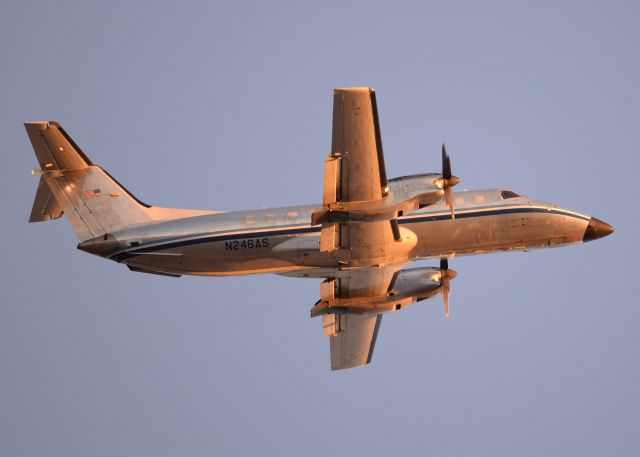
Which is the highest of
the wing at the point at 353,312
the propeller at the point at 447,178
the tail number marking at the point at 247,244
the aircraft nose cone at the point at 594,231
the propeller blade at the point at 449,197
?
the propeller at the point at 447,178

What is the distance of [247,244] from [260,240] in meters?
0.41

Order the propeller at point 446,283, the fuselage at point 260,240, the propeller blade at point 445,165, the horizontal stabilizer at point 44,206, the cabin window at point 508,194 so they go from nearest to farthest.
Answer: the propeller blade at point 445,165, the fuselage at point 260,240, the horizontal stabilizer at point 44,206, the propeller at point 446,283, the cabin window at point 508,194

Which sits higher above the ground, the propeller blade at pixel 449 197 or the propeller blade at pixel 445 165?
the propeller blade at pixel 445 165

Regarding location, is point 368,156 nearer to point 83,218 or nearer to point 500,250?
point 500,250

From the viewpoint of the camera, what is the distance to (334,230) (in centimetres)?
2861

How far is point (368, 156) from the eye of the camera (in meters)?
27.2

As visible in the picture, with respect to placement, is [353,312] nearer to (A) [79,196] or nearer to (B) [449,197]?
(B) [449,197]

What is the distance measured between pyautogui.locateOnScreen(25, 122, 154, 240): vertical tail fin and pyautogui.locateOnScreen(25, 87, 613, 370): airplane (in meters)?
0.03

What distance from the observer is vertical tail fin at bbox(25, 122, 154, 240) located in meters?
30.8

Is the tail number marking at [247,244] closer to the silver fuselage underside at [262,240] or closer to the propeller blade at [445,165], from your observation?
the silver fuselage underside at [262,240]

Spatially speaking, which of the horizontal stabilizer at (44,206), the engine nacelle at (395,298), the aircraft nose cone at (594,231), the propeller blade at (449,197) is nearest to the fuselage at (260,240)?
the engine nacelle at (395,298)

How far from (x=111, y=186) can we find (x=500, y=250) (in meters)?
12.6

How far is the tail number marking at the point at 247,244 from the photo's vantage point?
3055 cm

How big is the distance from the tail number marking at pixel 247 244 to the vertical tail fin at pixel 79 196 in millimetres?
2777
